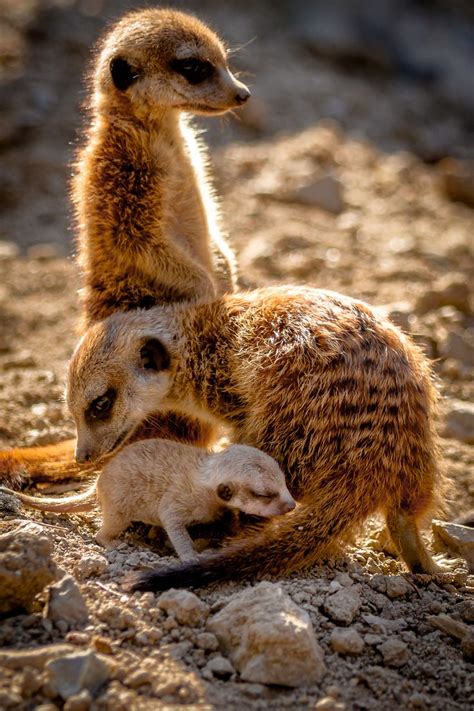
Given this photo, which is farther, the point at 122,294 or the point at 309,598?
the point at 122,294

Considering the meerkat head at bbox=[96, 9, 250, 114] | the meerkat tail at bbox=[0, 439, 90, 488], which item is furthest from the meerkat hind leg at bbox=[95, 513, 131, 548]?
the meerkat head at bbox=[96, 9, 250, 114]

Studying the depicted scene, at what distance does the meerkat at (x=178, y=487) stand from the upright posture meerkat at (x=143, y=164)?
0.65 m

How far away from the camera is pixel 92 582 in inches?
105

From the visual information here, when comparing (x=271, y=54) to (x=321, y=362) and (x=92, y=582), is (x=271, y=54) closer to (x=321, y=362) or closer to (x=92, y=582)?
(x=321, y=362)

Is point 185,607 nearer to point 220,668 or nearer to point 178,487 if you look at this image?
point 220,668

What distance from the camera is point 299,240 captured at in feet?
19.8

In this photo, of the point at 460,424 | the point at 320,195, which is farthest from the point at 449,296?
the point at 320,195

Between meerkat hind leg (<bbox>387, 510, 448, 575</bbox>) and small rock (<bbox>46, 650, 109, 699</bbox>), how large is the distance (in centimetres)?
132

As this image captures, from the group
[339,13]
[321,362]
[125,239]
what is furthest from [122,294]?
[339,13]

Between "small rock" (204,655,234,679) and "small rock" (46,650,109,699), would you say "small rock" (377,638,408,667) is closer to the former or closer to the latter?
"small rock" (204,655,234,679)

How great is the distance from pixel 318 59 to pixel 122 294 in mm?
6938

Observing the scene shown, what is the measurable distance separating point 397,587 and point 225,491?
0.68m

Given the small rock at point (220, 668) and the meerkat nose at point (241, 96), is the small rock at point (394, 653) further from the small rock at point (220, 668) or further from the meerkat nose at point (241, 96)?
the meerkat nose at point (241, 96)

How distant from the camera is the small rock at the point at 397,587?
2.93 metres
